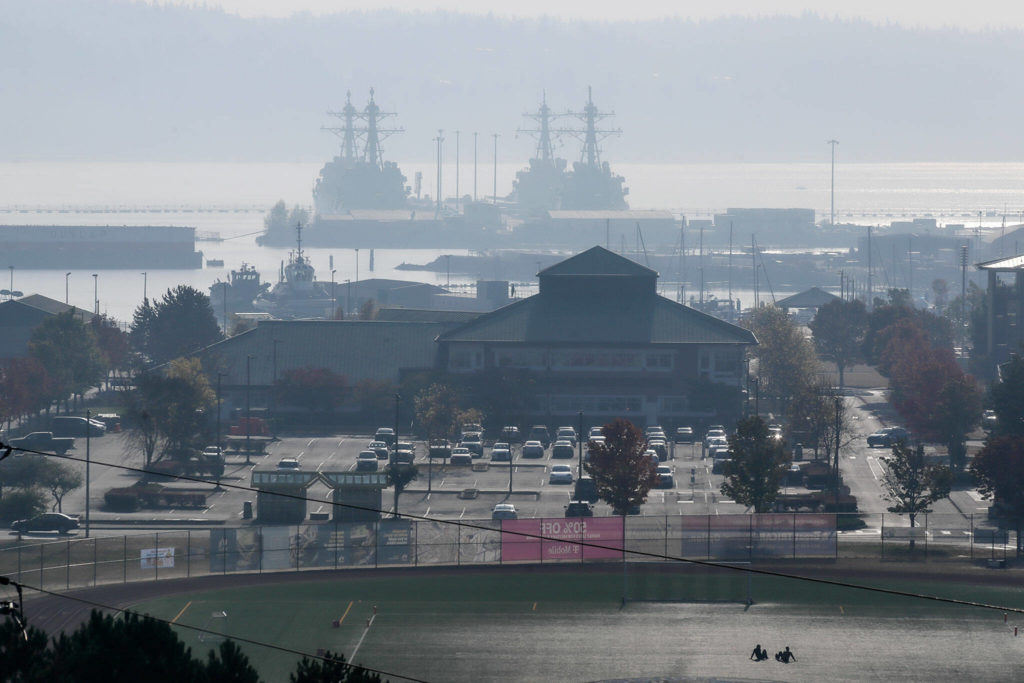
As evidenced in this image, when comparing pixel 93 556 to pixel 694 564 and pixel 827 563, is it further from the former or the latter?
pixel 827 563

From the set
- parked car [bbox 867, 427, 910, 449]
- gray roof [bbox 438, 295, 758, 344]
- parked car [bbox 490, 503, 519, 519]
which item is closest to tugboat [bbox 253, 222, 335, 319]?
gray roof [bbox 438, 295, 758, 344]

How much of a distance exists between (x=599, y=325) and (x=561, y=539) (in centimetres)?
1854

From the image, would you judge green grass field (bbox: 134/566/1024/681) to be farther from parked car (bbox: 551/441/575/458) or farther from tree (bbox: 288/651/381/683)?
parked car (bbox: 551/441/575/458)

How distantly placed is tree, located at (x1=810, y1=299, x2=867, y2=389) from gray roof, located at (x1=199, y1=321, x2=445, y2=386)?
570 inches

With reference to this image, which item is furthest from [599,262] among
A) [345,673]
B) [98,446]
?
[345,673]

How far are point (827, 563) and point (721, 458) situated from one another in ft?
31.8

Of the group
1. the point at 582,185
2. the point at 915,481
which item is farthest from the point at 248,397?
the point at 582,185

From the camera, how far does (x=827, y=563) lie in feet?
80.3

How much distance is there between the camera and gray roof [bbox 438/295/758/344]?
41.6 meters

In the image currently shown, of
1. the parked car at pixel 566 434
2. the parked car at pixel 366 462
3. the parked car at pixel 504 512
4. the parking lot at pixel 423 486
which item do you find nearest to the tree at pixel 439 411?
the parking lot at pixel 423 486

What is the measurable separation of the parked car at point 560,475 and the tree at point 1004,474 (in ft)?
28.2

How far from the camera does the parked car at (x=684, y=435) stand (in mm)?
37969

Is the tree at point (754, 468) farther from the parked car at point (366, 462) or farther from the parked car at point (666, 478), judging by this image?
the parked car at point (366, 462)

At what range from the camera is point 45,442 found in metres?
35.6
